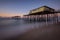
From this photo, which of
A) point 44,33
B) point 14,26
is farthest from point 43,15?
point 14,26

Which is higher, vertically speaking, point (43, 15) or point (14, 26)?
point (43, 15)

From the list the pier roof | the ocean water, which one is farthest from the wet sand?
the pier roof

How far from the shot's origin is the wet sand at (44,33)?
55.9 inches

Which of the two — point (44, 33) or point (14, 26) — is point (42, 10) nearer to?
point (44, 33)

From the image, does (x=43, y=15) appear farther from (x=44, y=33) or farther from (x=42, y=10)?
(x=44, y=33)

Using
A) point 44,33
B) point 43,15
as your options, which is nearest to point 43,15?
point 43,15

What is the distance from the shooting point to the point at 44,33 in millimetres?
1456

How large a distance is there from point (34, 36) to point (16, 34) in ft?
0.81

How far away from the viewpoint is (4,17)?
1426mm

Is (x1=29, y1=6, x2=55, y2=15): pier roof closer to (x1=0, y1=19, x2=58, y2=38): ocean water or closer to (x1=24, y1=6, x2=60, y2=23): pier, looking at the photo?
(x1=24, y1=6, x2=60, y2=23): pier

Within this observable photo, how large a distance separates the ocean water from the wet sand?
0.05 meters

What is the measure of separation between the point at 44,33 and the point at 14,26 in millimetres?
427

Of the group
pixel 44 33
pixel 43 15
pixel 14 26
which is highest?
pixel 43 15

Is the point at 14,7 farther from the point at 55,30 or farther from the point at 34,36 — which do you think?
the point at 55,30
